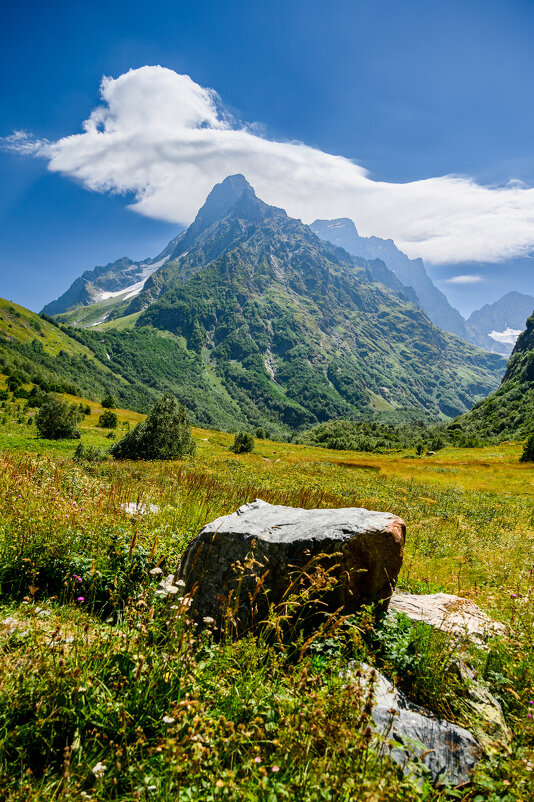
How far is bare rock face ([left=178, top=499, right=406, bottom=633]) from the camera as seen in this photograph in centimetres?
542

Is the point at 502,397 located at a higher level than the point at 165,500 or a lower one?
higher

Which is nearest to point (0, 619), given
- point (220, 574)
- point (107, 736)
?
point (107, 736)

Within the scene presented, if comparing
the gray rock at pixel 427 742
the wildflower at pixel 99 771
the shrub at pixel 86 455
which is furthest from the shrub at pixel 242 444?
the wildflower at pixel 99 771

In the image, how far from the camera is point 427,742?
12.0ft

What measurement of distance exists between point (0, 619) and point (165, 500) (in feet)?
19.1

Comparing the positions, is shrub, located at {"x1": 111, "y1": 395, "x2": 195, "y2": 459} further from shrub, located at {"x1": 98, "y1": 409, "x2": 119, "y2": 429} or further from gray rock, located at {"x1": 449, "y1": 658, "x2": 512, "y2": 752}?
gray rock, located at {"x1": 449, "y1": 658, "x2": 512, "y2": 752}

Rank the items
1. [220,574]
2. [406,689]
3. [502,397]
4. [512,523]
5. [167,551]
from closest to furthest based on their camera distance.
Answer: [406,689] → [220,574] → [167,551] → [512,523] → [502,397]

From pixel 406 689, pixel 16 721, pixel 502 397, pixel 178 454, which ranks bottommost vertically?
pixel 178 454

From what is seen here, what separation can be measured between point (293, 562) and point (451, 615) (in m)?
2.83

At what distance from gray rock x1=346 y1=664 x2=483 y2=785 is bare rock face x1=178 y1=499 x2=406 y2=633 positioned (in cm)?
153

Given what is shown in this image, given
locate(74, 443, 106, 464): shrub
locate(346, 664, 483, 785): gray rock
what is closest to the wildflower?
locate(346, 664, 483, 785): gray rock

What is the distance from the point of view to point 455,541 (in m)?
15.4

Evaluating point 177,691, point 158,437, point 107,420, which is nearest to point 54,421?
point 158,437

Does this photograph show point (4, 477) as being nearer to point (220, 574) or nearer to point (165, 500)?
point (165, 500)
